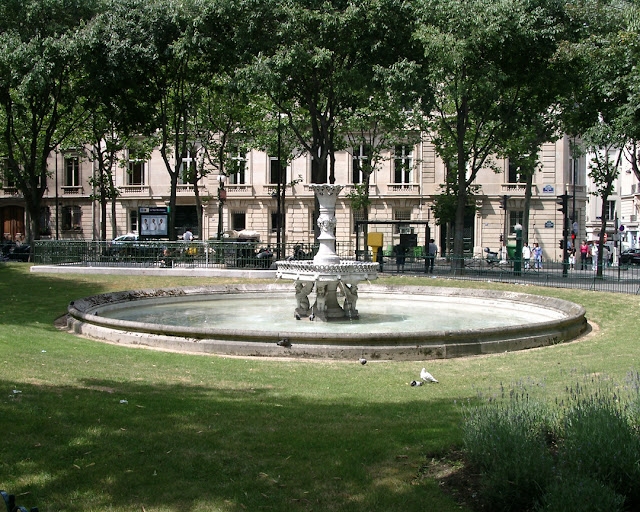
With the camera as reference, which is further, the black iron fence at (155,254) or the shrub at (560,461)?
the black iron fence at (155,254)

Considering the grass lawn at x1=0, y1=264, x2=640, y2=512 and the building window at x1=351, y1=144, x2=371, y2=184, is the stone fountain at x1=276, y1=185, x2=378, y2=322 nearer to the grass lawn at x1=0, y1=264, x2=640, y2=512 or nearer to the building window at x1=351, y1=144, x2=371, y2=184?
the grass lawn at x1=0, y1=264, x2=640, y2=512

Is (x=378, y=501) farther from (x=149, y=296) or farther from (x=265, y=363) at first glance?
(x=149, y=296)

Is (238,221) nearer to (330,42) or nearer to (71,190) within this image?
(71,190)

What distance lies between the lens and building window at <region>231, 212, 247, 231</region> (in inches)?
2105

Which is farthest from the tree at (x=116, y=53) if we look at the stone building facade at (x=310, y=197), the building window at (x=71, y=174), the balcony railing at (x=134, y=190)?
the building window at (x=71, y=174)

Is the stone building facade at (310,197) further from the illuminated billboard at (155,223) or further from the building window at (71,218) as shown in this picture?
the illuminated billboard at (155,223)

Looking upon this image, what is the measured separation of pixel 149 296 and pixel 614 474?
16.9 meters

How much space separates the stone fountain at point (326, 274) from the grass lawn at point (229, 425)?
4.08m

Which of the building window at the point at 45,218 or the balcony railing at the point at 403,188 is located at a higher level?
the balcony railing at the point at 403,188

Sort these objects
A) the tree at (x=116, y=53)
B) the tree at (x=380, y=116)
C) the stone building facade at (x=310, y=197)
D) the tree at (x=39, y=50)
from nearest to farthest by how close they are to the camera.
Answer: the tree at (x=380, y=116), the tree at (x=39, y=50), the tree at (x=116, y=53), the stone building facade at (x=310, y=197)

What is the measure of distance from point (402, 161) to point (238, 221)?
47.1 ft

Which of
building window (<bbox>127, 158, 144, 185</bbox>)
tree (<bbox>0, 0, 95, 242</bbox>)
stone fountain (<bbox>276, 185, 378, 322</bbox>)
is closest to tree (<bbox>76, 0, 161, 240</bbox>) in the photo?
tree (<bbox>0, 0, 95, 242</bbox>)

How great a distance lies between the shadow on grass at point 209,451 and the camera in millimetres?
4797

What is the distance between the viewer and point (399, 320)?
16781 millimetres
